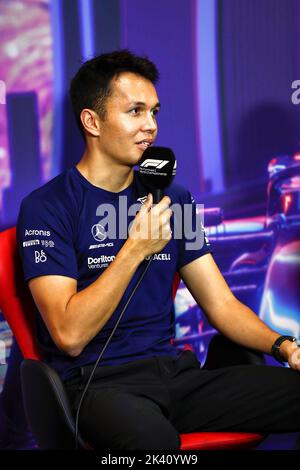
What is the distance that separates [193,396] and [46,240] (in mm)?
594

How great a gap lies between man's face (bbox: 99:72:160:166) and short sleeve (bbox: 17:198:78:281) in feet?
0.83

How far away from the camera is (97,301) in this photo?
1868mm

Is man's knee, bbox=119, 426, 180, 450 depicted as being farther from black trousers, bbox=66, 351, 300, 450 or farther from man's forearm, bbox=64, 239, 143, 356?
man's forearm, bbox=64, 239, 143, 356

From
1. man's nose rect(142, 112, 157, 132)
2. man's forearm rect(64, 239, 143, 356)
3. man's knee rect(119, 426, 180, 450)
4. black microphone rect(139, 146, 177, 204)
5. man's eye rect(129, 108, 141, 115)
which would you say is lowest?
man's knee rect(119, 426, 180, 450)

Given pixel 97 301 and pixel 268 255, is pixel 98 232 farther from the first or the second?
pixel 268 255

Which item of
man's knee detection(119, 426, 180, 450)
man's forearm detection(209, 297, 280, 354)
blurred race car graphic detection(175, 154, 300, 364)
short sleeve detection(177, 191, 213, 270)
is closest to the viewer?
man's knee detection(119, 426, 180, 450)

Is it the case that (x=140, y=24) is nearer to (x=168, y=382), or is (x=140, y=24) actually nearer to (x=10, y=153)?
(x=10, y=153)

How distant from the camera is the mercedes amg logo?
81.6 inches

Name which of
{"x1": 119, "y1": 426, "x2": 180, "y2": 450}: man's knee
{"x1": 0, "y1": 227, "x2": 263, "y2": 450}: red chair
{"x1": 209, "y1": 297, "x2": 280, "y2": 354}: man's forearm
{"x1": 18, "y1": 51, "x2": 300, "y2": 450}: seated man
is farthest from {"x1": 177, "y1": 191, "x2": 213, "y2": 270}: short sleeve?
{"x1": 119, "y1": 426, "x2": 180, "y2": 450}: man's knee

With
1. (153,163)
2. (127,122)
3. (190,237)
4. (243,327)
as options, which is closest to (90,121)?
(127,122)

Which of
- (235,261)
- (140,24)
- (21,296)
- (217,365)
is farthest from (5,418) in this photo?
(140,24)

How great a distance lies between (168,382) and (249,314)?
340mm

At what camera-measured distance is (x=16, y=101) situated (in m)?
2.42

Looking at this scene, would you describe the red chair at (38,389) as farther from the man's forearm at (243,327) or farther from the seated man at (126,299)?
the man's forearm at (243,327)
